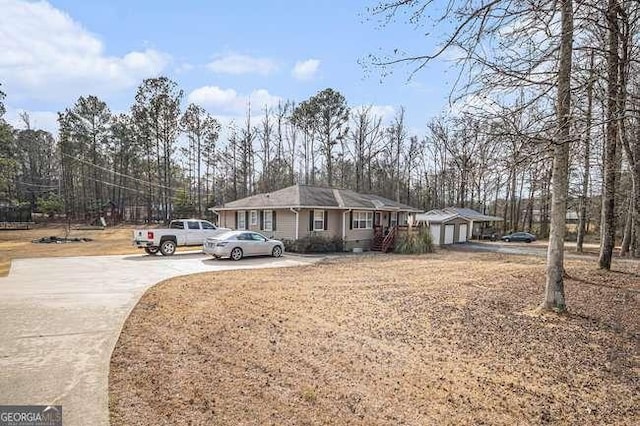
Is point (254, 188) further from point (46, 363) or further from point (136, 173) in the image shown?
point (46, 363)

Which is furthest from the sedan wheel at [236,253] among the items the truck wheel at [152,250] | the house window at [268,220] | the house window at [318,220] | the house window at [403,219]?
the house window at [403,219]

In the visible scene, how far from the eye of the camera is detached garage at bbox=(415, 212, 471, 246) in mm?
29594

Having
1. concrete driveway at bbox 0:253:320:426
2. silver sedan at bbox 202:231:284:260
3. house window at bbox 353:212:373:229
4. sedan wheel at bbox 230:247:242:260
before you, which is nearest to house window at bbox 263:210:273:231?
silver sedan at bbox 202:231:284:260

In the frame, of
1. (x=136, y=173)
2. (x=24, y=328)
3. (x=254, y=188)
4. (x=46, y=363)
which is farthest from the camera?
(x=136, y=173)

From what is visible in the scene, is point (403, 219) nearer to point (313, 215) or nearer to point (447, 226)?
point (447, 226)

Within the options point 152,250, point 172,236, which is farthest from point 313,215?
point 152,250

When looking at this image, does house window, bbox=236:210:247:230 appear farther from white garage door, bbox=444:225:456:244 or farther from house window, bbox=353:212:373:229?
white garage door, bbox=444:225:456:244

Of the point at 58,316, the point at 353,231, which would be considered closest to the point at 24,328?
the point at 58,316

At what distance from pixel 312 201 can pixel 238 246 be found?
20.3 ft

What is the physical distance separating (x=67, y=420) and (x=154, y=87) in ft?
145

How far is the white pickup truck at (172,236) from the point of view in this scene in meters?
17.4

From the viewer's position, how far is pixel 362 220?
950 inches

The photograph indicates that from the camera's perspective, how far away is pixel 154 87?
1617 inches

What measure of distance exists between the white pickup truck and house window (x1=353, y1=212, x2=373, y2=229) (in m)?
8.21
